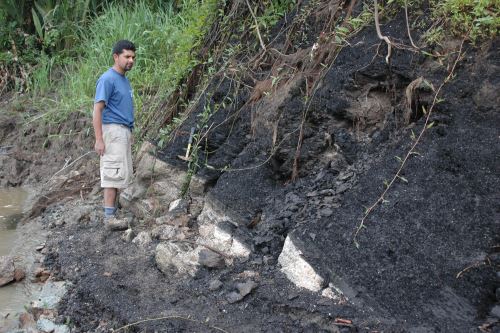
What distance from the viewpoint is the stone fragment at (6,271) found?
15.0 feet

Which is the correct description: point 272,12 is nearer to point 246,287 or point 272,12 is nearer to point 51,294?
point 246,287

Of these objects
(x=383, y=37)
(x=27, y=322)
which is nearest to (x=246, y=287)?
(x=27, y=322)

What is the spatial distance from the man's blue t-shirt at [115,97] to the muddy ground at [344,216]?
0.78 metres

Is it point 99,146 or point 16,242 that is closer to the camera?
point 99,146

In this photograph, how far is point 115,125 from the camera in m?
5.20

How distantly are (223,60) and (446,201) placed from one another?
264 cm

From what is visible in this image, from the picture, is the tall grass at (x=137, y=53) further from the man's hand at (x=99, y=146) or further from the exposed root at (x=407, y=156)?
the exposed root at (x=407, y=156)

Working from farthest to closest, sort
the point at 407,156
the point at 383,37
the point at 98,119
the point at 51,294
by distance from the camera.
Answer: the point at 98,119
the point at 51,294
the point at 383,37
the point at 407,156

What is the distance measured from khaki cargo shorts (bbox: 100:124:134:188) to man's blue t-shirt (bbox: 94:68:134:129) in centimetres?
7

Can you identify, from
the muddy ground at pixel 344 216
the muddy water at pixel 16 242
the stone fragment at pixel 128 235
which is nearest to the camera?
the muddy ground at pixel 344 216

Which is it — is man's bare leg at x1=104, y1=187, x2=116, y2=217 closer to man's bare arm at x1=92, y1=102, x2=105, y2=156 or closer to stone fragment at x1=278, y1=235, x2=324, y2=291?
man's bare arm at x1=92, y1=102, x2=105, y2=156

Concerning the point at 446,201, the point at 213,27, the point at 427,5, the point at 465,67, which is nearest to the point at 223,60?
the point at 213,27

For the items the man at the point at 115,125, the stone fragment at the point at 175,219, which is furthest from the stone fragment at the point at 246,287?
the man at the point at 115,125

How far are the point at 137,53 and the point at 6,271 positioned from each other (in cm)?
389
